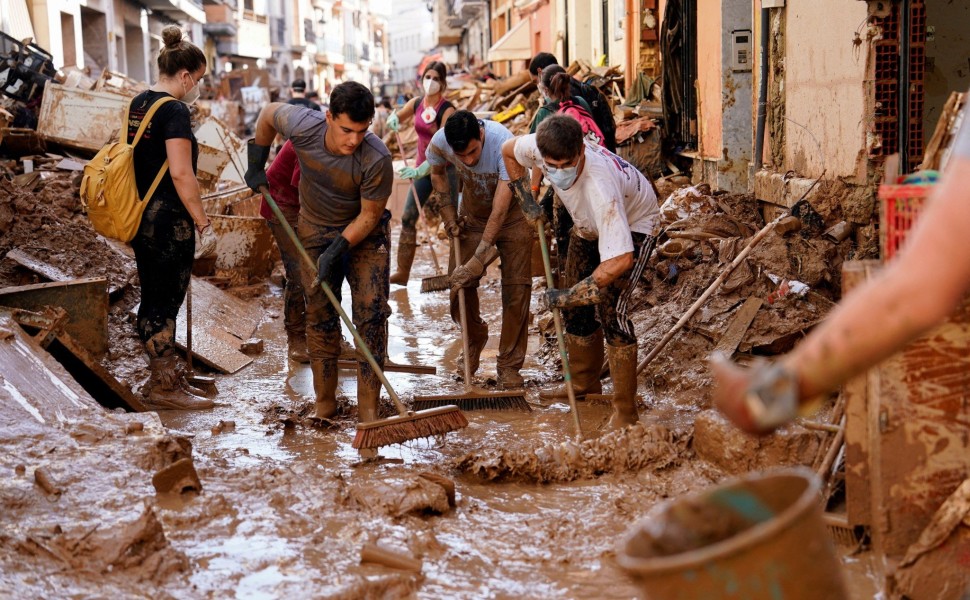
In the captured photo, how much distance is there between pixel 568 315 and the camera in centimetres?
616

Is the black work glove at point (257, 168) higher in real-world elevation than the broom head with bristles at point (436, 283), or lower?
higher

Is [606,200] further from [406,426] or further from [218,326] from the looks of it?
[218,326]

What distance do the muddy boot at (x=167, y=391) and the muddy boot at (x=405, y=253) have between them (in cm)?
390

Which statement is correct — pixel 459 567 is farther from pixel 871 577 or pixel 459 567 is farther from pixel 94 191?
pixel 94 191

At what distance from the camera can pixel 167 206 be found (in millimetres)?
6051

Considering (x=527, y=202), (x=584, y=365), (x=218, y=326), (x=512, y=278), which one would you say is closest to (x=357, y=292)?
(x=527, y=202)

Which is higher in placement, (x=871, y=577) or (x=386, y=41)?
(x=386, y=41)

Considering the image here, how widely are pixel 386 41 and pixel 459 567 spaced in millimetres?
118516

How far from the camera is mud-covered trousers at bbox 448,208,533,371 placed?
21.5ft

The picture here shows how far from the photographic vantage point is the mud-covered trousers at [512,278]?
656 cm

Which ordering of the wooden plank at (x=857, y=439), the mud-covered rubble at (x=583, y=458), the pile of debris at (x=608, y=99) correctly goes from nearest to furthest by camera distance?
the wooden plank at (x=857, y=439) < the mud-covered rubble at (x=583, y=458) < the pile of debris at (x=608, y=99)

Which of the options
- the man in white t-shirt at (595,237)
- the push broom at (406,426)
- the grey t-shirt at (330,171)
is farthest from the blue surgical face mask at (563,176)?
the push broom at (406,426)

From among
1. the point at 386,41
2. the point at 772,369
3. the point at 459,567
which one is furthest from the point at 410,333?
the point at 386,41

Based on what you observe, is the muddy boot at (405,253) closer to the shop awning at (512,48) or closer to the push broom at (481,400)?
the push broom at (481,400)
